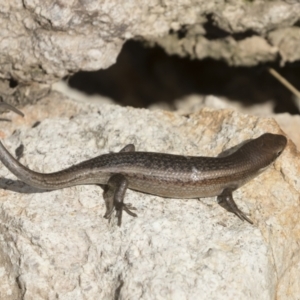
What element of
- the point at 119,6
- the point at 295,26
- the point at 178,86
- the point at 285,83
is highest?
the point at 119,6

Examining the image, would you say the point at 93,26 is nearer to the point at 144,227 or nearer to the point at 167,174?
the point at 167,174

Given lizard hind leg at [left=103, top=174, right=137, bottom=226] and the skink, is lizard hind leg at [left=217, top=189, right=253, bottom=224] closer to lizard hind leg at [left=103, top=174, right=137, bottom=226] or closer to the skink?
the skink

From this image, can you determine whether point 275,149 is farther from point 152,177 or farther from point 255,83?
point 255,83

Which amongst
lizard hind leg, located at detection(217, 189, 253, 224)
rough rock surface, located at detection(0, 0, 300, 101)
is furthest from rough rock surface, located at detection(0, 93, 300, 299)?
rough rock surface, located at detection(0, 0, 300, 101)

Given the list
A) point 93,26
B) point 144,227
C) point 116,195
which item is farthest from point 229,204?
point 93,26

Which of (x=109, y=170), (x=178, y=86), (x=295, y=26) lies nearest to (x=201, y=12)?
(x=295, y=26)

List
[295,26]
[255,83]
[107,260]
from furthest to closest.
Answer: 1. [255,83]
2. [295,26]
3. [107,260]

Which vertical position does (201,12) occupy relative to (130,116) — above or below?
above
